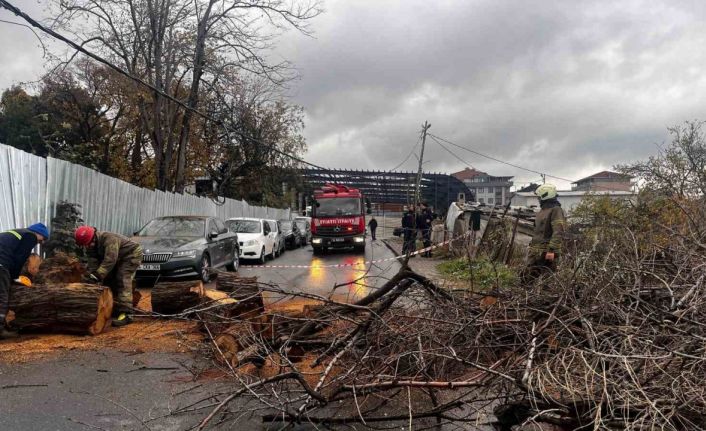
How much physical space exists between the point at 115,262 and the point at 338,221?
13.5 metres

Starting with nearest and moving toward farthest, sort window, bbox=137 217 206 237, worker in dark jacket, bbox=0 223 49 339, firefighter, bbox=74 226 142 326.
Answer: worker in dark jacket, bbox=0 223 49 339, firefighter, bbox=74 226 142 326, window, bbox=137 217 206 237

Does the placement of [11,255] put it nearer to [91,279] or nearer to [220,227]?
[91,279]

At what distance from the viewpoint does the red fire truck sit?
2022 centimetres

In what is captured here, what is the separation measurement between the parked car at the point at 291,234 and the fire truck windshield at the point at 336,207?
3458 mm

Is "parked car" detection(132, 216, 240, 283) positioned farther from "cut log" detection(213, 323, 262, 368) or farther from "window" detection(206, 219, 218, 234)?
"cut log" detection(213, 323, 262, 368)

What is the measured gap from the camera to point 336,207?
67.9ft

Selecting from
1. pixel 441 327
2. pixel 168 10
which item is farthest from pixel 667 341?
pixel 168 10

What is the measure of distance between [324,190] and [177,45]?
7.91m

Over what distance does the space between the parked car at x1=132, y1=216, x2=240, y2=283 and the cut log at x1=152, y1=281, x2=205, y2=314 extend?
92.1 inches

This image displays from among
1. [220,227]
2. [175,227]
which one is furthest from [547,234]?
[220,227]

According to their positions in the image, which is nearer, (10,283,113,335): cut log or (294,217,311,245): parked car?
(10,283,113,335): cut log

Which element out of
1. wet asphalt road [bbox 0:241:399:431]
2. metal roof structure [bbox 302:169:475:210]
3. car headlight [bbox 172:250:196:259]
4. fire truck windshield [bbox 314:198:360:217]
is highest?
metal roof structure [bbox 302:169:475:210]

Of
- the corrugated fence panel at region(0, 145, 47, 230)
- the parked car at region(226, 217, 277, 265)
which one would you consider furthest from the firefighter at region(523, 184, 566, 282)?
the parked car at region(226, 217, 277, 265)

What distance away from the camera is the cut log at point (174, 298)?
662 centimetres
